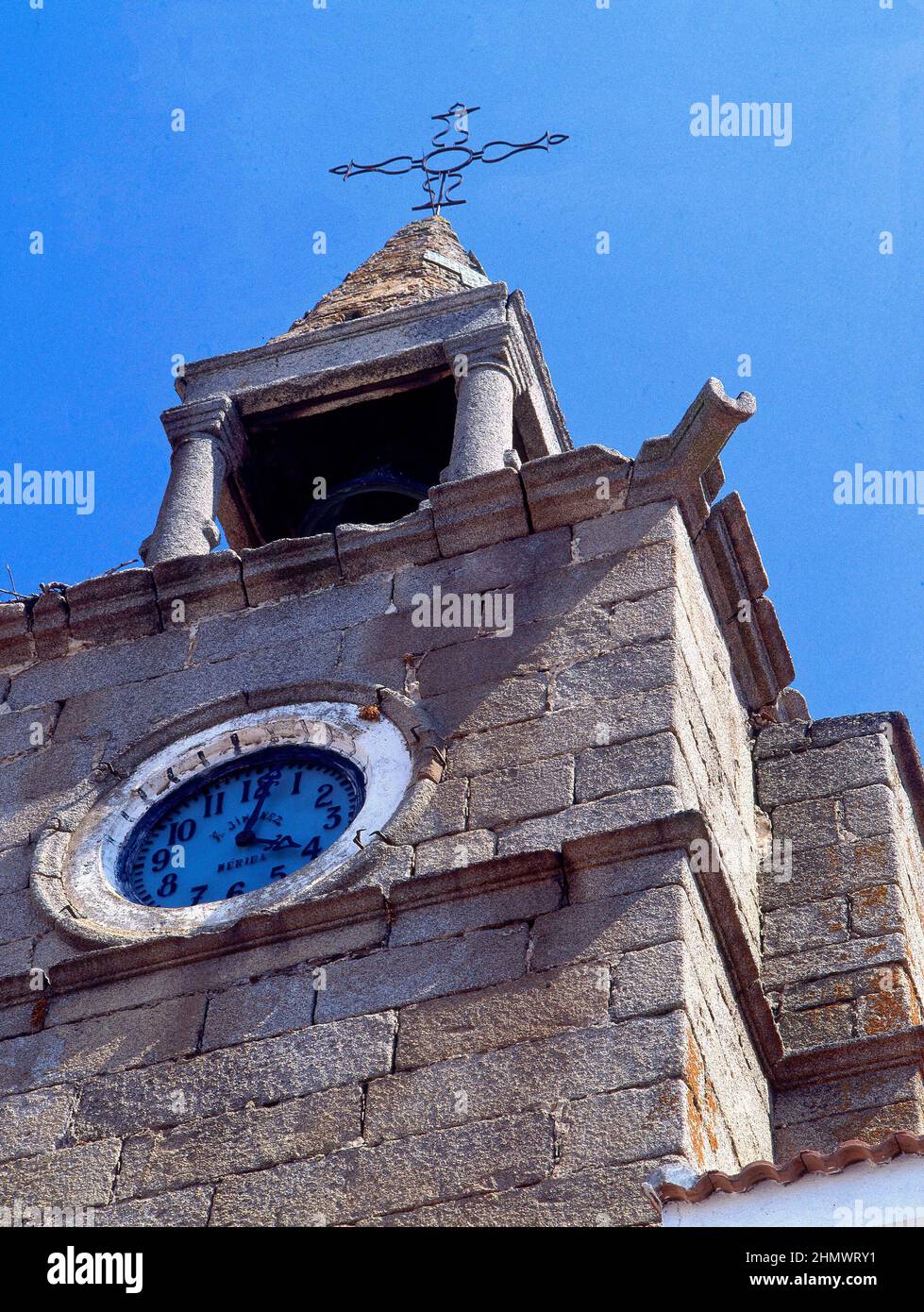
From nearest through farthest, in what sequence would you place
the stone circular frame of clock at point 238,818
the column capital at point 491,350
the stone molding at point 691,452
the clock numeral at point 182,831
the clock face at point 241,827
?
the stone circular frame of clock at point 238,818, the clock face at point 241,827, the clock numeral at point 182,831, the stone molding at point 691,452, the column capital at point 491,350

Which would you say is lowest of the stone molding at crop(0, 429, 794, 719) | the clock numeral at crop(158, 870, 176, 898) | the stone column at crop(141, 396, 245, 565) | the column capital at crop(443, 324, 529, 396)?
the clock numeral at crop(158, 870, 176, 898)

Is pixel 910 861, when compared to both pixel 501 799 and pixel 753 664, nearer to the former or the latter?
pixel 753 664

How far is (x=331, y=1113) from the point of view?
8.63m

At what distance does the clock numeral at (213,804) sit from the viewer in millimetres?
10383

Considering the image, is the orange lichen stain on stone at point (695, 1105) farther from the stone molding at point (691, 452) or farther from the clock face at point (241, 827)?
the stone molding at point (691, 452)

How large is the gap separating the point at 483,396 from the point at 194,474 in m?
1.56

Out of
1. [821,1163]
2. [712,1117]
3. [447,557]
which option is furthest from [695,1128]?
[447,557]

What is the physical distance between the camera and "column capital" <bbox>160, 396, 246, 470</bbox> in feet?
44.2

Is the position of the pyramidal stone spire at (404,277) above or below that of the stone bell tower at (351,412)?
above

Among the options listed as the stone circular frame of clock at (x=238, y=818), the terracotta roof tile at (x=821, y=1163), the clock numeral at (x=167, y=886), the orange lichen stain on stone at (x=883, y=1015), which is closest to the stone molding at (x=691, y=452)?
the stone circular frame of clock at (x=238, y=818)

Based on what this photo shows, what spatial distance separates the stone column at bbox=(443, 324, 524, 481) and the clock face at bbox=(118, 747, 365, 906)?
2233 millimetres

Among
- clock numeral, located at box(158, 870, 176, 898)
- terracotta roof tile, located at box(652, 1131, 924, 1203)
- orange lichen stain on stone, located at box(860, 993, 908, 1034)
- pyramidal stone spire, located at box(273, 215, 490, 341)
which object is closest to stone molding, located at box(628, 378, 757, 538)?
orange lichen stain on stone, located at box(860, 993, 908, 1034)

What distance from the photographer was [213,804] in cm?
1043

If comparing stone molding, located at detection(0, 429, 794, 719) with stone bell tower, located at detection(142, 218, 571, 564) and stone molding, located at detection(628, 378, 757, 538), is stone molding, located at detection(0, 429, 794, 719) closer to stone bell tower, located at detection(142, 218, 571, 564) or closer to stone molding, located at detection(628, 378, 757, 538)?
stone molding, located at detection(628, 378, 757, 538)
